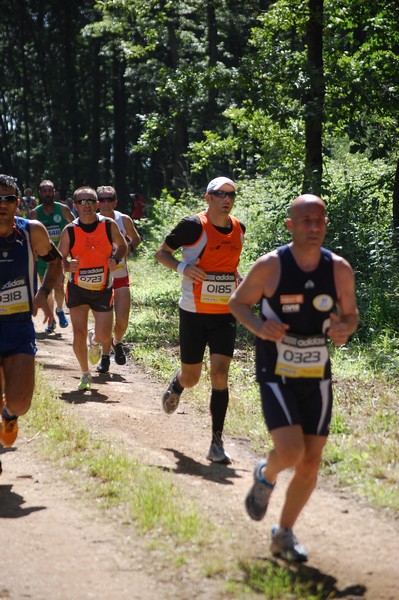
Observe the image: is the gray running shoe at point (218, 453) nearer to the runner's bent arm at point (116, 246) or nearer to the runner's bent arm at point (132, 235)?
the runner's bent arm at point (116, 246)

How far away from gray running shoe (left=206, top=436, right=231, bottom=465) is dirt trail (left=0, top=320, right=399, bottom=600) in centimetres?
8

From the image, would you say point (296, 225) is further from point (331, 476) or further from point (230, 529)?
point (331, 476)

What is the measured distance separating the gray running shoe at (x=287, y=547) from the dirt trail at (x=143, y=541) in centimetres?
7

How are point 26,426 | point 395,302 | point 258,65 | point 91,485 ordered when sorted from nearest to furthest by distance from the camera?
point 91,485, point 26,426, point 395,302, point 258,65

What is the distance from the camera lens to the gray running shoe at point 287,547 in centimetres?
544

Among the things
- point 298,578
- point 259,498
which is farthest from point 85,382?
point 298,578

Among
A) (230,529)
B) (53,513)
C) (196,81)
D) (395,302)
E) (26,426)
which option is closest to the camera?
(230,529)

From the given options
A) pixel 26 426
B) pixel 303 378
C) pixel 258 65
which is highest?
pixel 258 65

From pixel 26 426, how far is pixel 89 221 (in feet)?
8.86

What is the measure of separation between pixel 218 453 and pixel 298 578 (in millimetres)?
2659

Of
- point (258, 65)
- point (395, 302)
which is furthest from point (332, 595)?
point (258, 65)

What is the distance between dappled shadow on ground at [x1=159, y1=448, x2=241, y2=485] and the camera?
24.0 ft

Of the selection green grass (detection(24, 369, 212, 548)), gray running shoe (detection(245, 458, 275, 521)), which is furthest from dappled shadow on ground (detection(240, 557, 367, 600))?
green grass (detection(24, 369, 212, 548))

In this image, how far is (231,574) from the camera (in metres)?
5.23
